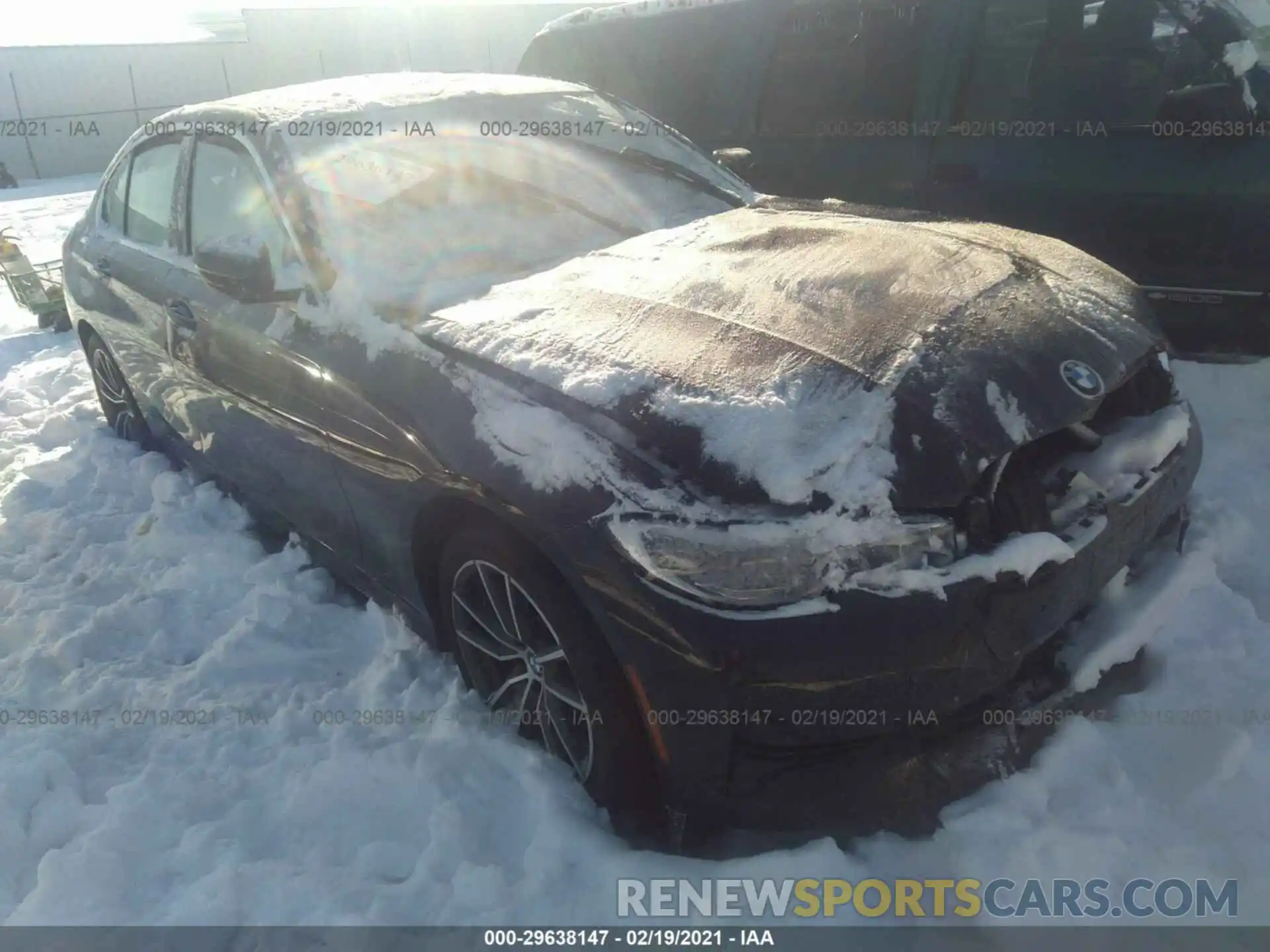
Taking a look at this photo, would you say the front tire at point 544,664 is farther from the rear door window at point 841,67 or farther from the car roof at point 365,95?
the rear door window at point 841,67

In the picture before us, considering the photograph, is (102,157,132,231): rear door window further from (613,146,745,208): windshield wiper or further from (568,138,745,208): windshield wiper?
(613,146,745,208): windshield wiper

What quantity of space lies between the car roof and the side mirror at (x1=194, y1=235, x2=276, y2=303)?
56 cm

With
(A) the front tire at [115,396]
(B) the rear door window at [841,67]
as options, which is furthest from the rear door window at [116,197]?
(B) the rear door window at [841,67]

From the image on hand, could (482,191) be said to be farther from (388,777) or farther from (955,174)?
(955,174)

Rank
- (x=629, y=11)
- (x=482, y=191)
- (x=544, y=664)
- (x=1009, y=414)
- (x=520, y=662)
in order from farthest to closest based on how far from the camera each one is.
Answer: (x=629, y=11) < (x=482, y=191) < (x=520, y=662) < (x=544, y=664) < (x=1009, y=414)

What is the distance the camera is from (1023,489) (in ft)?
6.39

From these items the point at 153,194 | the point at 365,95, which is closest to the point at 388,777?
the point at 365,95

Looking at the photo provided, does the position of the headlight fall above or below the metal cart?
above

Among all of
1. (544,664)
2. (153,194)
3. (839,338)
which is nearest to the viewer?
(839,338)

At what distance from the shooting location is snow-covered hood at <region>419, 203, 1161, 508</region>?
6.06 feet

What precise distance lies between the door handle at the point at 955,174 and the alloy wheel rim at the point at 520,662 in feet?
10.0

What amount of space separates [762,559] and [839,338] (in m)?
0.60

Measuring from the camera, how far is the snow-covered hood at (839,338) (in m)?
1.85

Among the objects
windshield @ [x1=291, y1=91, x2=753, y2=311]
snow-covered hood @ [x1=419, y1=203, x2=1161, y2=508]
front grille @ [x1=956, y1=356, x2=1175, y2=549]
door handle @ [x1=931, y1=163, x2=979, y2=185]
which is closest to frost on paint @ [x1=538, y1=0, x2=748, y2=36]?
door handle @ [x1=931, y1=163, x2=979, y2=185]
